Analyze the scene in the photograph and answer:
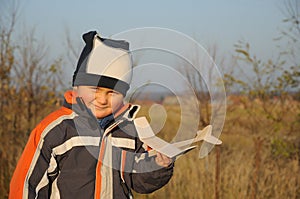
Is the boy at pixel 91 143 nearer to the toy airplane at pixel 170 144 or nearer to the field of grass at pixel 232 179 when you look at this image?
the toy airplane at pixel 170 144

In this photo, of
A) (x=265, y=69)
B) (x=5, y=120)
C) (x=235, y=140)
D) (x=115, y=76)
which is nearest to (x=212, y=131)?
(x=115, y=76)

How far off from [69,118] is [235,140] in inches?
304

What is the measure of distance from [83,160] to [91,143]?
0.27 ft

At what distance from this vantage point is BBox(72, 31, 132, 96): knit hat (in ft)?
5.53

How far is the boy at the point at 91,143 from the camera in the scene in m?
1.70

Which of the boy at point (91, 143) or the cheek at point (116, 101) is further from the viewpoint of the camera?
→ the cheek at point (116, 101)

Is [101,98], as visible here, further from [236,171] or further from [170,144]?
[236,171]

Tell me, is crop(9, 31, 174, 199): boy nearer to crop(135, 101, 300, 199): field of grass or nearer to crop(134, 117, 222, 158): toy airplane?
crop(134, 117, 222, 158): toy airplane

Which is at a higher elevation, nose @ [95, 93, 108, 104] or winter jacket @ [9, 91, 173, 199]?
nose @ [95, 93, 108, 104]

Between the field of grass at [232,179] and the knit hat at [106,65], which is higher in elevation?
the knit hat at [106,65]

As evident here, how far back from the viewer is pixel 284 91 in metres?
5.97

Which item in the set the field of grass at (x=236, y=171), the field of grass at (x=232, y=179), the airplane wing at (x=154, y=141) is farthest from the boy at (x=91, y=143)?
the field of grass at (x=232, y=179)

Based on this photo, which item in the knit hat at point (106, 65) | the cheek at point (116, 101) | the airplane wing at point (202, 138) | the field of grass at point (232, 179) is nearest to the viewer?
the airplane wing at point (202, 138)

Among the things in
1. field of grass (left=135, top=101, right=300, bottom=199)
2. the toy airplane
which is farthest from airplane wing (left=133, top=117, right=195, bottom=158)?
field of grass (left=135, top=101, right=300, bottom=199)
